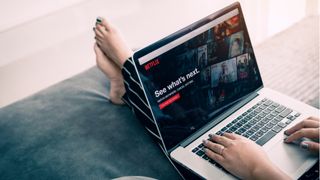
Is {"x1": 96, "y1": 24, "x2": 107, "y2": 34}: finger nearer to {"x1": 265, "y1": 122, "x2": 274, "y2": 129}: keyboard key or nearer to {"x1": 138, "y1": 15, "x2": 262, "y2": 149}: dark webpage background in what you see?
{"x1": 138, "y1": 15, "x2": 262, "y2": 149}: dark webpage background

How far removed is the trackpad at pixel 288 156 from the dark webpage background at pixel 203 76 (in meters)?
0.18

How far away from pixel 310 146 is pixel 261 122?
15cm

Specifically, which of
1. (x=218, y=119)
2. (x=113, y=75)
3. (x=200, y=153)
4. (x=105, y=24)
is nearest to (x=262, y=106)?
(x=218, y=119)

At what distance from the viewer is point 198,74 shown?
0.94 m

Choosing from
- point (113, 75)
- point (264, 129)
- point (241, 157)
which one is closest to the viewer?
point (241, 157)

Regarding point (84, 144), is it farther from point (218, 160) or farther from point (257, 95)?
point (257, 95)

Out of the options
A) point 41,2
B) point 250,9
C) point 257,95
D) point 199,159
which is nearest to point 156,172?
point 199,159

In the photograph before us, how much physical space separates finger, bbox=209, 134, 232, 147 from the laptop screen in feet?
0.17

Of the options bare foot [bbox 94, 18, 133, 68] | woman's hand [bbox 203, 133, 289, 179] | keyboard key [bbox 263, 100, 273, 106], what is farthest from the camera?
bare foot [bbox 94, 18, 133, 68]

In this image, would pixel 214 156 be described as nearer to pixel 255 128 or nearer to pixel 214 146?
pixel 214 146

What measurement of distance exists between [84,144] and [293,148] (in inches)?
19.5

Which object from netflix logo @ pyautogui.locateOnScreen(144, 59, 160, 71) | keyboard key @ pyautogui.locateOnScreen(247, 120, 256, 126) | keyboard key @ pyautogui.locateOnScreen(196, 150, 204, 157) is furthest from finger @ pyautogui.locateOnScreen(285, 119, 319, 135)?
netflix logo @ pyautogui.locateOnScreen(144, 59, 160, 71)

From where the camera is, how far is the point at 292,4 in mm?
2314

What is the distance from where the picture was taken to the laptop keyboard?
3.01ft
